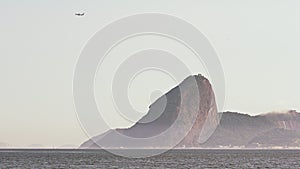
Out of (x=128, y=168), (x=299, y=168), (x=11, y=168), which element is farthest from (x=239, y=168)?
(x=11, y=168)

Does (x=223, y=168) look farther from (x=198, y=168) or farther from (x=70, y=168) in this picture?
(x=70, y=168)

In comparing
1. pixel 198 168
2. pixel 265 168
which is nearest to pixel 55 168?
pixel 198 168

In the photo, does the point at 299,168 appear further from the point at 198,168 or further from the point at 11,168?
the point at 11,168

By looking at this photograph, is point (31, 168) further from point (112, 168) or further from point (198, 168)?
point (198, 168)

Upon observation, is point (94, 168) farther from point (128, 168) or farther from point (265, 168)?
point (265, 168)

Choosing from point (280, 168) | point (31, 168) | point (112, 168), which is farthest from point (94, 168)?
point (280, 168)
